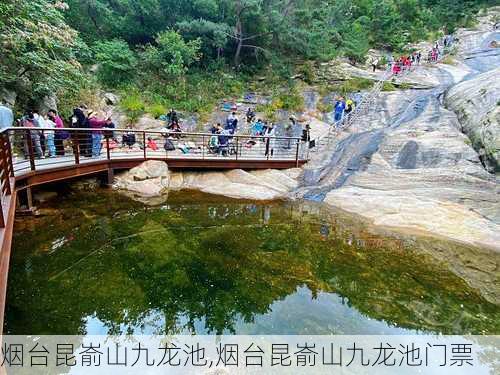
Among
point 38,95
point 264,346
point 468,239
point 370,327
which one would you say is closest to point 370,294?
point 370,327

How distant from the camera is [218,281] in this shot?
6301 millimetres

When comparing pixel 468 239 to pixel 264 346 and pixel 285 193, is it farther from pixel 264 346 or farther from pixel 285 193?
pixel 264 346

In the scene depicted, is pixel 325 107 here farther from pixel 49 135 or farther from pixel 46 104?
pixel 49 135

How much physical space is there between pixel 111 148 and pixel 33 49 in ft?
13.8

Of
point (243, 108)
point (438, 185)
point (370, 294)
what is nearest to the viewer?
point (370, 294)

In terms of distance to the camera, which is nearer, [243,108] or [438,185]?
[438,185]

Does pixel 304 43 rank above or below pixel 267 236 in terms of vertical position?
above

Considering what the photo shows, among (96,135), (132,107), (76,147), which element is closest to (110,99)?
(132,107)

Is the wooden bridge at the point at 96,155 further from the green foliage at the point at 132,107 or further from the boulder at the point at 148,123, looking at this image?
the green foliage at the point at 132,107

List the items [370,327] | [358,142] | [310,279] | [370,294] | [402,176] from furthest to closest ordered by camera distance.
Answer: [358,142] → [402,176] → [310,279] → [370,294] → [370,327]

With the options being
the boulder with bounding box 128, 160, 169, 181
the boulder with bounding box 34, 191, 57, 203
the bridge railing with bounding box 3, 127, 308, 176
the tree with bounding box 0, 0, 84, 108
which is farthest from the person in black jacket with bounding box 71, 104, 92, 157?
the tree with bounding box 0, 0, 84, 108

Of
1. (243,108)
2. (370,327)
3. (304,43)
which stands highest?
(304,43)

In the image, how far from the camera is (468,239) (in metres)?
8.78

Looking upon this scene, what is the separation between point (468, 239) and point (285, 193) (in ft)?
18.9
